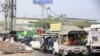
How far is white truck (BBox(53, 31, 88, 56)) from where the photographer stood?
2486 cm

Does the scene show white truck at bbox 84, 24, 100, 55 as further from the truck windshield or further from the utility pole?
the utility pole

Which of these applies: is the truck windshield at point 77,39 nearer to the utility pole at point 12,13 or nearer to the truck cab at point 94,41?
the truck cab at point 94,41

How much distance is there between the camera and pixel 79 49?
24.9m

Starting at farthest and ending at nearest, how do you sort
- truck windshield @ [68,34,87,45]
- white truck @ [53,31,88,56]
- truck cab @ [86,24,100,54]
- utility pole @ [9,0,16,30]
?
utility pole @ [9,0,16,30]
truck windshield @ [68,34,87,45]
white truck @ [53,31,88,56]
truck cab @ [86,24,100,54]

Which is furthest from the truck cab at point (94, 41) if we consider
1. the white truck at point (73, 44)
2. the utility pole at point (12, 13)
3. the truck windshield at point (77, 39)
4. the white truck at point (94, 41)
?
the utility pole at point (12, 13)

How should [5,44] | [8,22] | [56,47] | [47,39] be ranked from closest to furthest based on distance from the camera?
1. [56,47]
2. [5,44]
3. [47,39]
4. [8,22]

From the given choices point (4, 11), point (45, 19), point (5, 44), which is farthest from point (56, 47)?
point (45, 19)

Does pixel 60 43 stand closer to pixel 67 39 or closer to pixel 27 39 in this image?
pixel 67 39

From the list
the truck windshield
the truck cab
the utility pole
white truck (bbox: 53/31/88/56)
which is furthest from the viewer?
the utility pole

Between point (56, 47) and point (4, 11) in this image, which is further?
point (4, 11)

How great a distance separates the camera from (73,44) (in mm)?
25203

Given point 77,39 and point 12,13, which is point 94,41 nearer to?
point 77,39

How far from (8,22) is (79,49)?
2318 centimetres

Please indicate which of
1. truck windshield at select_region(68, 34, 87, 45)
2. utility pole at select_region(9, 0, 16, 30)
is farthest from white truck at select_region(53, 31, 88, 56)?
utility pole at select_region(9, 0, 16, 30)
